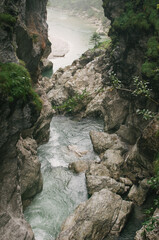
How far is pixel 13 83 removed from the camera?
842 centimetres

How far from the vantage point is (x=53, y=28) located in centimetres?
7444

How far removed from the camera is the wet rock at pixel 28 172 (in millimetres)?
13875

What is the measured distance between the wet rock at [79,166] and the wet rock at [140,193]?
173 inches

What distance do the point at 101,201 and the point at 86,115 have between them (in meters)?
16.3

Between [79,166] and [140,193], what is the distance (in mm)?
5415

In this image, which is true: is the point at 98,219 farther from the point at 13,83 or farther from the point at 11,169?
the point at 13,83

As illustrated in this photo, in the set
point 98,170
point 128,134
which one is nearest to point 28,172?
point 98,170

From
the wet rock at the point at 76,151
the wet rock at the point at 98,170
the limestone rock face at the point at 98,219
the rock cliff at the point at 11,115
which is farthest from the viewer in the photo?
the wet rock at the point at 76,151

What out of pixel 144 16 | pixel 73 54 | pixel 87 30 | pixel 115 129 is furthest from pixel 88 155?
pixel 87 30

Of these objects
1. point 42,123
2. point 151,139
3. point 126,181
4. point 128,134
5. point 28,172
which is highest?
point 151,139

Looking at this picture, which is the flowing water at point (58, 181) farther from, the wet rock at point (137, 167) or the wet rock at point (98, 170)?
the wet rock at point (137, 167)

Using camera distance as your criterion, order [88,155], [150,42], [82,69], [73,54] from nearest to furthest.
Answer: [150,42] < [88,155] < [82,69] < [73,54]

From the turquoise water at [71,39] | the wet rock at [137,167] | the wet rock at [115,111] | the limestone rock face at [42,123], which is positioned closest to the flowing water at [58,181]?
the limestone rock face at [42,123]

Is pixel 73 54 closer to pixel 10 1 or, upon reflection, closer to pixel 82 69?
pixel 82 69
